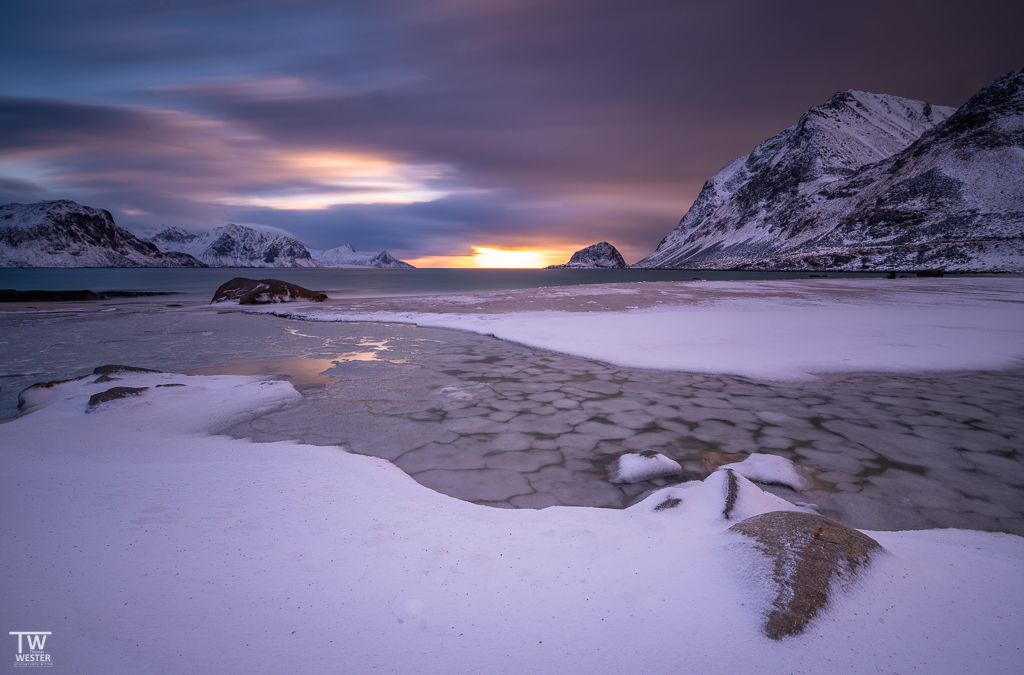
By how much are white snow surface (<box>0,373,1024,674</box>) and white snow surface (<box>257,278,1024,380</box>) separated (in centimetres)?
364

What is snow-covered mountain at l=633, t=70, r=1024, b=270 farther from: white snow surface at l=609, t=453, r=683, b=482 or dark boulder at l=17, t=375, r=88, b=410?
dark boulder at l=17, t=375, r=88, b=410

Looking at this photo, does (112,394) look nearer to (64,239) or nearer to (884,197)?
(884,197)

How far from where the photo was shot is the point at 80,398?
150 inches

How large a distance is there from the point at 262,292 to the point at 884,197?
11260 cm

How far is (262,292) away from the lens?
15.9 m

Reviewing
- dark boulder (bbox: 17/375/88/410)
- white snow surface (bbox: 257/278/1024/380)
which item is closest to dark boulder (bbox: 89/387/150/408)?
dark boulder (bbox: 17/375/88/410)

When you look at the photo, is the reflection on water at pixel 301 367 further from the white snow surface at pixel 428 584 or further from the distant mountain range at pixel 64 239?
the distant mountain range at pixel 64 239

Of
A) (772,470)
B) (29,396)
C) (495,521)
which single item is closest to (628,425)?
(772,470)

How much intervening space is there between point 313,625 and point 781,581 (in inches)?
62.9

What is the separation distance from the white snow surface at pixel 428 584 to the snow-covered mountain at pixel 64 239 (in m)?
227

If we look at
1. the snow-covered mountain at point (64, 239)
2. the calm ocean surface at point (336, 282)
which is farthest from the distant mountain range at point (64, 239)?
the calm ocean surface at point (336, 282)

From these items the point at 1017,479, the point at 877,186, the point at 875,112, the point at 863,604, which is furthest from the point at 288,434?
the point at 875,112

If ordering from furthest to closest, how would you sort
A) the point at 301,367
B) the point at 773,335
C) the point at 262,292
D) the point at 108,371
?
the point at 262,292
the point at 773,335
the point at 301,367
the point at 108,371

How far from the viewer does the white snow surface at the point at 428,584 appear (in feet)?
4.22
